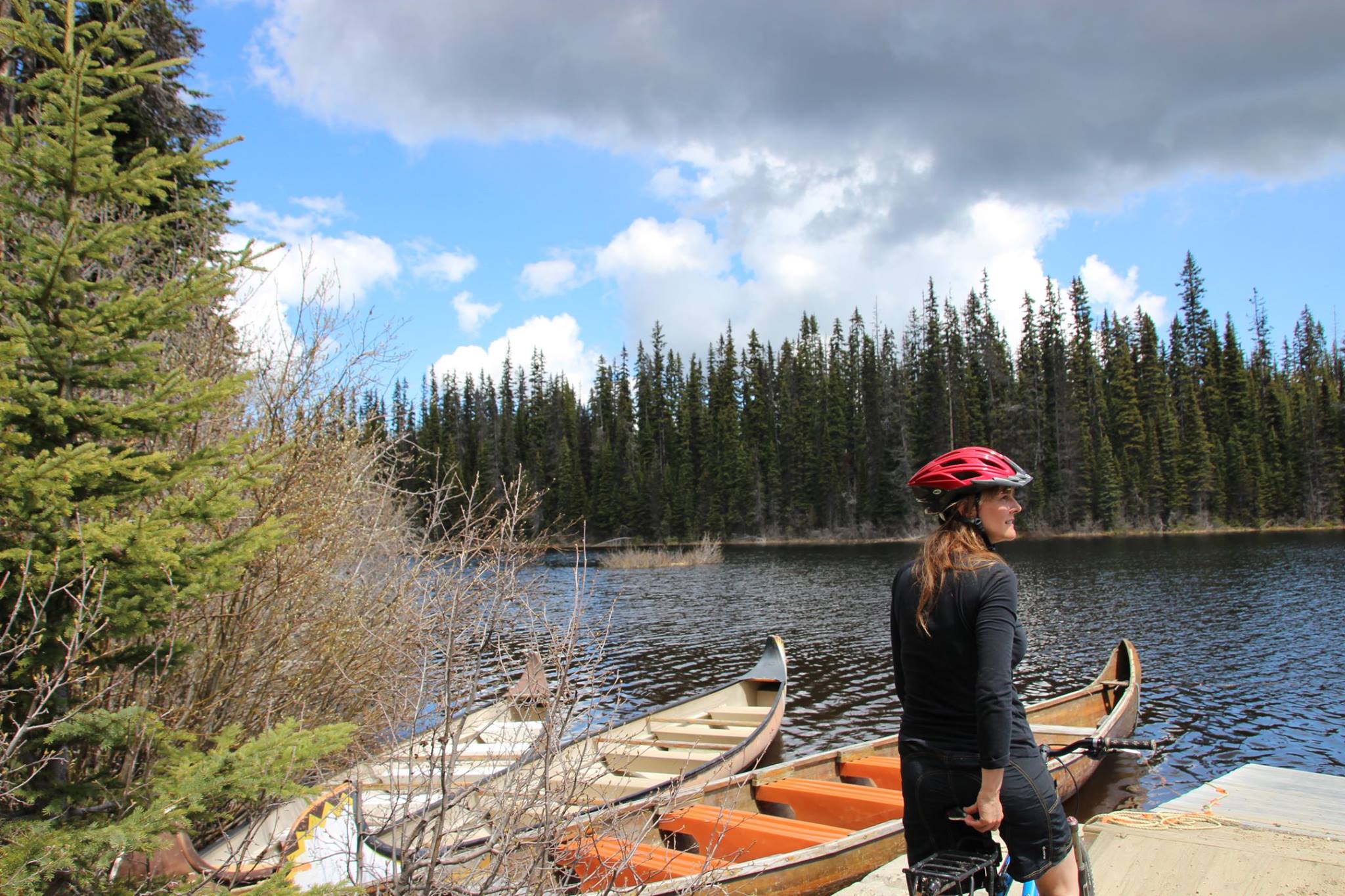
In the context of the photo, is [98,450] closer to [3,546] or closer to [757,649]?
[3,546]

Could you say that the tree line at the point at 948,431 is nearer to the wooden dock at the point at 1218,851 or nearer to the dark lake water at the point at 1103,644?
the dark lake water at the point at 1103,644

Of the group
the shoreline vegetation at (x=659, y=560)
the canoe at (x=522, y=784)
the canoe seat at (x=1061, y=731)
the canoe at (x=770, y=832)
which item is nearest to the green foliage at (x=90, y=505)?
the canoe at (x=522, y=784)

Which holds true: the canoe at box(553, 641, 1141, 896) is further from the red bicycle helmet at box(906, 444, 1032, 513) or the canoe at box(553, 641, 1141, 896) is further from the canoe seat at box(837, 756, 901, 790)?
the red bicycle helmet at box(906, 444, 1032, 513)

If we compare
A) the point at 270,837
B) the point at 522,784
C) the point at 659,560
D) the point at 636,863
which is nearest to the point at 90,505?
the point at 270,837

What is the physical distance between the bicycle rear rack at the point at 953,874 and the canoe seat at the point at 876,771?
5.74 meters

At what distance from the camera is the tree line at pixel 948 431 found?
62188mm

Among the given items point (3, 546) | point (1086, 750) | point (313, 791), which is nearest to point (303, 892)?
point (313, 791)

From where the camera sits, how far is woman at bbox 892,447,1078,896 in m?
2.79

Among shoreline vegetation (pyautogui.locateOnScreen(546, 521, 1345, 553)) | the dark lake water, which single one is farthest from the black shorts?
shoreline vegetation (pyautogui.locateOnScreen(546, 521, 1345, 553))

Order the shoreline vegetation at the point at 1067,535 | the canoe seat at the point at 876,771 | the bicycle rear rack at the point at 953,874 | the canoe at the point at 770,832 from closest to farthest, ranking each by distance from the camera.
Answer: the bicycle rear rack at the point at 953,874
the canoe at the point at 770,832
the canoe seat at the point at 876,771
the shoreline vegetation at the point at 1067,535

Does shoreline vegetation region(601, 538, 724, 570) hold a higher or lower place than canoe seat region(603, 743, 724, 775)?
higher

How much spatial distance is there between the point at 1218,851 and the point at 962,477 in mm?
3972

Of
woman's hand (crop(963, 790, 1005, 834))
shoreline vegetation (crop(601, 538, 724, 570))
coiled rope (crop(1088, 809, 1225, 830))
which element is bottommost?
coiled rope (crop(1088, 809, 1225, 830))

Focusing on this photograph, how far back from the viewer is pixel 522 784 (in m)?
4.11
